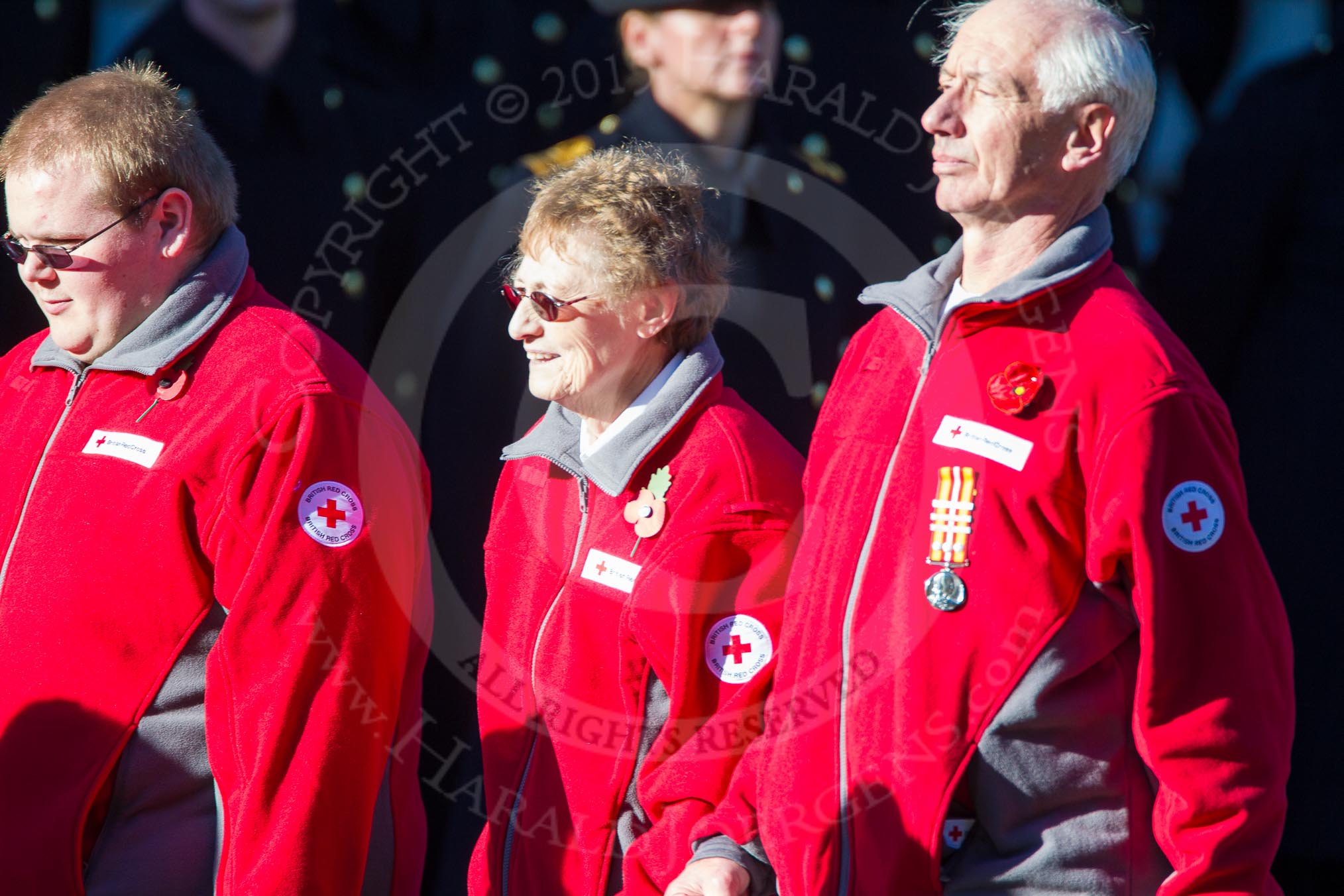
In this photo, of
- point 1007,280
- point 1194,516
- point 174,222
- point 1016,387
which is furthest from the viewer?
point 174,222

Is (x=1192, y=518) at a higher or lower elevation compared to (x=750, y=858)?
higher

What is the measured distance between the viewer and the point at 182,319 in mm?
2629

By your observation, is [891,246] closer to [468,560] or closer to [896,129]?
[896,129]

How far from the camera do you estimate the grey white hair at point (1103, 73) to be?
2406 millimetres

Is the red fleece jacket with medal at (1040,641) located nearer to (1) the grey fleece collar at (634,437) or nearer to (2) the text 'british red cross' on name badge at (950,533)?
(2) the text 'british red cross' on name badge at (950,533)

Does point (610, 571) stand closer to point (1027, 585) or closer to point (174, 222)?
point (1027, 585)

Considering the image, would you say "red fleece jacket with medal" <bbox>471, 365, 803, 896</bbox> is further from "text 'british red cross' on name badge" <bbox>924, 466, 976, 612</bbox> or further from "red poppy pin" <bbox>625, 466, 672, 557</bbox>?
"text 'british red cross' on name badge" <bbox>924, 466, 976, 612</bbox>

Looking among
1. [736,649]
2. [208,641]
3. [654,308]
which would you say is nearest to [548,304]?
[654,308]

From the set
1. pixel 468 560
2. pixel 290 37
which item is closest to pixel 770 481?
pixel 468 560

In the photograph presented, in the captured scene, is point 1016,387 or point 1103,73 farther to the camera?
point 1103,73

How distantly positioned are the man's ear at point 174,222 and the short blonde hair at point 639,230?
1.79 feet

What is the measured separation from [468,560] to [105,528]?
1266 mm

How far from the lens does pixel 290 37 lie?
150 inches

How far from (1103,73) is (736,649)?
1.00 m
